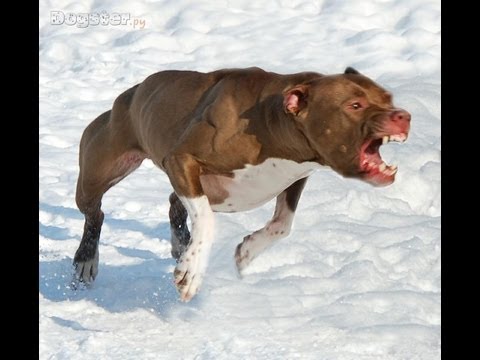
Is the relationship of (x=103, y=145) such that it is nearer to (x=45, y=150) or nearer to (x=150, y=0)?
(x=45, y=150)

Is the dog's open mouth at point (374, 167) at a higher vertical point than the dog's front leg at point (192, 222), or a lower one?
higher

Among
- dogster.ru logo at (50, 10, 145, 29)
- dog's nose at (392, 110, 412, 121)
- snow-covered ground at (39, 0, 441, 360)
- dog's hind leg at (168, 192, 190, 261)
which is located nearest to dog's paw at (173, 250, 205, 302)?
snow-covered ground at (39, 0, 441, 360)

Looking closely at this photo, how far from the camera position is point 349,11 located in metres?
Answer: 11.8

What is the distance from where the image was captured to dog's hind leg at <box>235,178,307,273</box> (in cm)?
559

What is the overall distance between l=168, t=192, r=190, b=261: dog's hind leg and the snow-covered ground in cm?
17

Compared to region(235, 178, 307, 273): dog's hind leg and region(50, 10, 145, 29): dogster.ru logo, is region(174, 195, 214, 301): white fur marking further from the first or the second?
region(50, 10, 145, 29): dogster.ru logo

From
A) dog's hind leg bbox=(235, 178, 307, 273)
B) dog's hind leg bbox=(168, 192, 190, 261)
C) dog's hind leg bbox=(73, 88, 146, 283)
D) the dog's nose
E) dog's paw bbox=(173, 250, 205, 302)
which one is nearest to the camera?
the dog's nose

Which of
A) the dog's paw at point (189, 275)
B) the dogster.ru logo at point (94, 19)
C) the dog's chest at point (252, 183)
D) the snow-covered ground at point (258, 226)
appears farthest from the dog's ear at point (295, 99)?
the dogster.ru logo at point (94, 19)

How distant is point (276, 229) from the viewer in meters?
5.60

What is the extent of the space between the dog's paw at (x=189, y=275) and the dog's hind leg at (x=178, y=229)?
4.69 feet

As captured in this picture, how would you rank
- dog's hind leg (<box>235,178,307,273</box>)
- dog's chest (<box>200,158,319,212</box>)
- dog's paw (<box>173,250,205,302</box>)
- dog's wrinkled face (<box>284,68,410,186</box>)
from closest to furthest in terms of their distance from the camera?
1. dog's wrinkled face (<box>284,68,410,186</box>)
2. dog's paw (<box>173,250,205,302</box>)
3. dog's chest (<box>200,158,319,212</box>)
4. dog's hind leg (<box>235,178,307,273</box>)

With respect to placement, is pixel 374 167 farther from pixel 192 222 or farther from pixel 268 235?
pixel 268 235

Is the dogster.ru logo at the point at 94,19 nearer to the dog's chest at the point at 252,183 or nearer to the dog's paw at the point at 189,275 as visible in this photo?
the dog's chest at the point at 252,183

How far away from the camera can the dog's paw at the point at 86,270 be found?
604 cm
